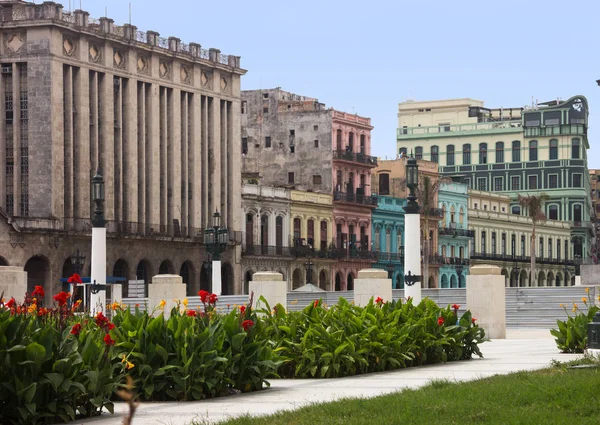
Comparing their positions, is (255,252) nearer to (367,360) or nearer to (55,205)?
(55,205)

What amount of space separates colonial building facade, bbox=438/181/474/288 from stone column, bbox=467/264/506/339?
247 ft

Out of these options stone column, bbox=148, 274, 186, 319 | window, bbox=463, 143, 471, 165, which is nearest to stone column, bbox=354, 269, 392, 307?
stone column, bbox=148, 274, 186, 319

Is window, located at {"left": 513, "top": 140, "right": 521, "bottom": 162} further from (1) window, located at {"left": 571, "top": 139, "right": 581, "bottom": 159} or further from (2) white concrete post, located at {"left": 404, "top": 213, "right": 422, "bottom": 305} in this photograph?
(2) white concrete post, located at {"left": 404, "top": 213, "right": 422, "bottom": 305}

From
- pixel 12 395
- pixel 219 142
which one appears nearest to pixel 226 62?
pixel 219 142

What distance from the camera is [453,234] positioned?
109 m

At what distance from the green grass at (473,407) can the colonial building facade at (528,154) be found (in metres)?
115

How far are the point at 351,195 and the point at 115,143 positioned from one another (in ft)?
85.1

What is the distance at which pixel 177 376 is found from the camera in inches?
629

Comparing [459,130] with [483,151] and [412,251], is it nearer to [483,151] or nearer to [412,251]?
[483,151]

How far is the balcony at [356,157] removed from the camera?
94100 millimetres

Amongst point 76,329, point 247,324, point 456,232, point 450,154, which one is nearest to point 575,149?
point 450,154

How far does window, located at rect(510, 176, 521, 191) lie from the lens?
435ft

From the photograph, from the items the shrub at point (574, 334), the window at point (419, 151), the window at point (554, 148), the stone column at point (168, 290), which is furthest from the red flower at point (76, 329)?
the window at point (419, 151)

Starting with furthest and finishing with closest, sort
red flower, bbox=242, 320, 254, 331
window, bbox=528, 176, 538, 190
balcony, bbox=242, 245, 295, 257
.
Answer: window, bbox=528, 176, 538, 190
balcony, bbox=242, 245, 295, 257
red flower, bbox=242, 320, 254, 331
